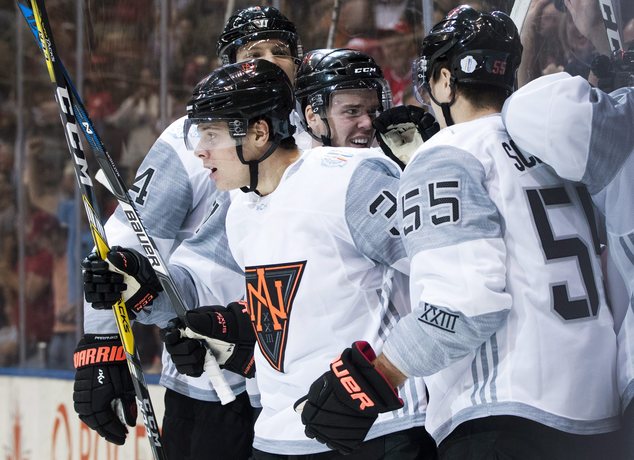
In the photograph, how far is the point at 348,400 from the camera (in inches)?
62.9

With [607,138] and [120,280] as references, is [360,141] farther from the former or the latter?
[607,138]

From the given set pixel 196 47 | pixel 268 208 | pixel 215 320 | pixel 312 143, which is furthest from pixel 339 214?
pixel 196 47

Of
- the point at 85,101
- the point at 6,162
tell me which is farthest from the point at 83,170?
the point at 6,162

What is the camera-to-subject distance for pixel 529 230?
1.57m

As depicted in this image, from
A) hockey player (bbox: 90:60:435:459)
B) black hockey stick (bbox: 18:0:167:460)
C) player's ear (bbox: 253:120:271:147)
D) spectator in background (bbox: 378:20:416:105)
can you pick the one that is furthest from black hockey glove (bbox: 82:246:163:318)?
spectator in background (bbox: 378:20:416:105)

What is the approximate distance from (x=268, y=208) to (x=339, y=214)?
176mm

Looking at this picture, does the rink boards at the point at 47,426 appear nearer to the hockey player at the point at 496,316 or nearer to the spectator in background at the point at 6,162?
the spectator in background at the point at 6,162

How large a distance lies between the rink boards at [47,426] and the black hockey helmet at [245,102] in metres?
1.84

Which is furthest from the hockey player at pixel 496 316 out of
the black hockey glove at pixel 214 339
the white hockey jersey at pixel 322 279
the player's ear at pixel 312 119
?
the player's ear at pixel 312 119

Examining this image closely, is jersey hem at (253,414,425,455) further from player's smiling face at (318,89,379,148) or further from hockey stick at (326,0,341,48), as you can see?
hockey stick at (326,0,341,48)

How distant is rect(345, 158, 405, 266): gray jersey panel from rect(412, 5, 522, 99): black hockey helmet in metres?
0.22

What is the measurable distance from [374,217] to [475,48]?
350mm

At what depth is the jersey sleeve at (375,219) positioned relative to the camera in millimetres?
1835

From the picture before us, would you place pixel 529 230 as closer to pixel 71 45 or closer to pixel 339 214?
pixel 339 214
